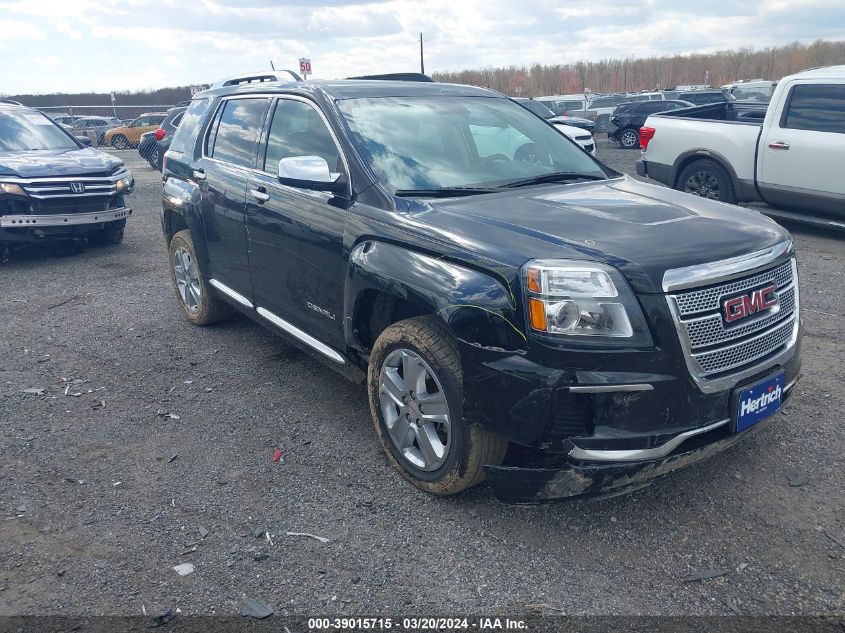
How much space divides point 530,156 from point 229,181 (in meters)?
2.07

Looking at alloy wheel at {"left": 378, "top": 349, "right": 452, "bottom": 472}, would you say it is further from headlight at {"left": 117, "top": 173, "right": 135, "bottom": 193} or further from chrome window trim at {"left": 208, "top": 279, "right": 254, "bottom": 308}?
headlight at {"left": 117, "top": 173, "right": 135, "bottom": 193}

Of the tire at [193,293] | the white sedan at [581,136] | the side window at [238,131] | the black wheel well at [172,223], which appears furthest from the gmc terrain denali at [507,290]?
the white sedan at [581,136]

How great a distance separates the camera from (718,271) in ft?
9.65

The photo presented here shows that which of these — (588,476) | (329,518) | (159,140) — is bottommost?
(329,518)

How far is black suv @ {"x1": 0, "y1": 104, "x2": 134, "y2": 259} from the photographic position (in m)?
8.34

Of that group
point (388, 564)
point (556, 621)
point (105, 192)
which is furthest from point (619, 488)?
point (105, 192)

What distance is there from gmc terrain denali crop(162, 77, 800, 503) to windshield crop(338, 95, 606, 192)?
0.01m

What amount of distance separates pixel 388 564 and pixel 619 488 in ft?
3.25

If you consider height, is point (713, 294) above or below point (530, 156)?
below

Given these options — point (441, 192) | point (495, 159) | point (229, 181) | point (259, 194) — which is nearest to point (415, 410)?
point (441, 192)

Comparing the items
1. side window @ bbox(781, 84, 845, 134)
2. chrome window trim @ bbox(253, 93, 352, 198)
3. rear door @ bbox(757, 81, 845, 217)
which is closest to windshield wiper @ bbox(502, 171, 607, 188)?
chrome window trim @ bbox(253, 93, 352, 198)

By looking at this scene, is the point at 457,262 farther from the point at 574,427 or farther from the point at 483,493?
the point at 483,493

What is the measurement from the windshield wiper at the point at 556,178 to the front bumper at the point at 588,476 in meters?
1.61

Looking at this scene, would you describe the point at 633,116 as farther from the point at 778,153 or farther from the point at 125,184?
the point at 125,184
